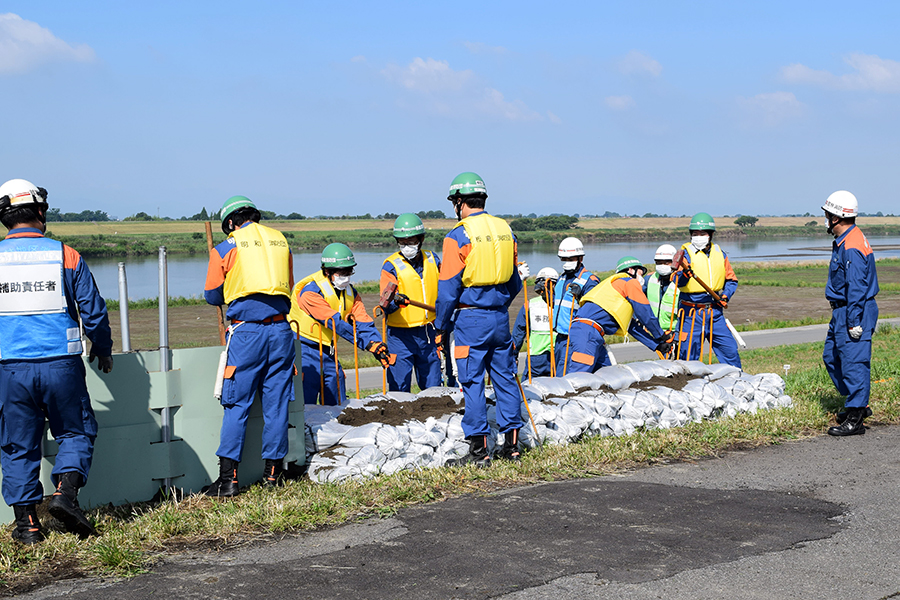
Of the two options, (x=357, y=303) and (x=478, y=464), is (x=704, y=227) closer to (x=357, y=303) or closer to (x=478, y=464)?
(x=357, y=303)

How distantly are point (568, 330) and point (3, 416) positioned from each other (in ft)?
20.7

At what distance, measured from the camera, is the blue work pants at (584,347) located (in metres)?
9.48

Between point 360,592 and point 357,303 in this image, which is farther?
point 357,303

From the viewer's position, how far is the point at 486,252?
266 inches

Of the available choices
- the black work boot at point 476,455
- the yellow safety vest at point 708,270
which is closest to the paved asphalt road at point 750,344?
the yellow safety vest at point 708,270

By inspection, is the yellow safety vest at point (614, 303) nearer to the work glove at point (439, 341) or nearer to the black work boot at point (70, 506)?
the work glove at point (439, 341)

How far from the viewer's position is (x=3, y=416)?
201 inches

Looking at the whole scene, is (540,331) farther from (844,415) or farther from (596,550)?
(596,550)

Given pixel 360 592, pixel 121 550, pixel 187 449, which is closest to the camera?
pixel 360 592

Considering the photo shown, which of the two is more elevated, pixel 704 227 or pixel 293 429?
pixel 704 227

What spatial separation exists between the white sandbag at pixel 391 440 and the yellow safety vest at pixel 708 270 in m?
5.51

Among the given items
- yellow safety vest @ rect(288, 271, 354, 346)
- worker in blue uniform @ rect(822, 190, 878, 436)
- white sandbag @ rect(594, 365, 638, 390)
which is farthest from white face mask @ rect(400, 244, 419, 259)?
worker in blue uniform @ rect(822, 190, 878, 436)

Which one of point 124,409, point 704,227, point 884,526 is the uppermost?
point 704,227

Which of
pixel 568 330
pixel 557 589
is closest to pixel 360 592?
pixel 557 589
